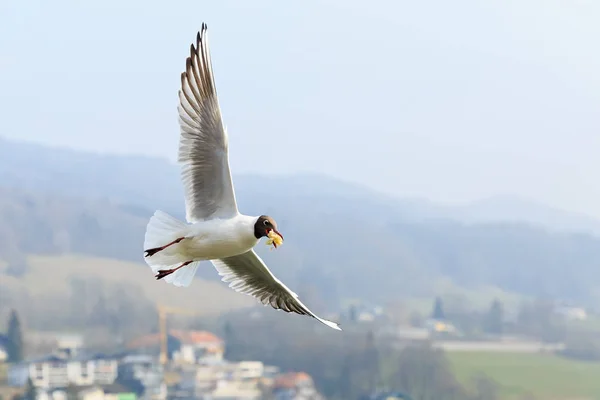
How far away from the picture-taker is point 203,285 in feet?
78.7

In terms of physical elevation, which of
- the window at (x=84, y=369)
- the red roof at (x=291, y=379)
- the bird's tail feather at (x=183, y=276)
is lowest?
the bird's tail feather at (x=183, y=276)

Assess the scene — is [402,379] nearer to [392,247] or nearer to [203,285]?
[203,285]

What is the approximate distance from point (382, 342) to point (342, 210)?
19491 mm

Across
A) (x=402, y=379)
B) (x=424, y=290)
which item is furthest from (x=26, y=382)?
(x=424, y=290)

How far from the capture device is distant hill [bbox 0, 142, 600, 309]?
104 feet

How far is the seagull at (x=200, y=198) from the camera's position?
3689mm

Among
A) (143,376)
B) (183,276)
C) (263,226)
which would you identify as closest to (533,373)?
(143,376)

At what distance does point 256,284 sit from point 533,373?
68.2ft

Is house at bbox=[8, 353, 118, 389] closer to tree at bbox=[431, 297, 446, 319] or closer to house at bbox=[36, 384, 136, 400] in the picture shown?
house at bbox=[36, 384, 136, 400]

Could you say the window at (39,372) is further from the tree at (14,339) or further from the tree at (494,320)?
the tree at (494,320)

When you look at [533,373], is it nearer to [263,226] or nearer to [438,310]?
[438,310]

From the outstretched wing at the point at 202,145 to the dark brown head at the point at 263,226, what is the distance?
0.19 meters

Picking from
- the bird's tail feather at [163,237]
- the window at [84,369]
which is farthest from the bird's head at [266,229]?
the window at [84,369]

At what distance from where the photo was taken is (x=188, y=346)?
2506cm
